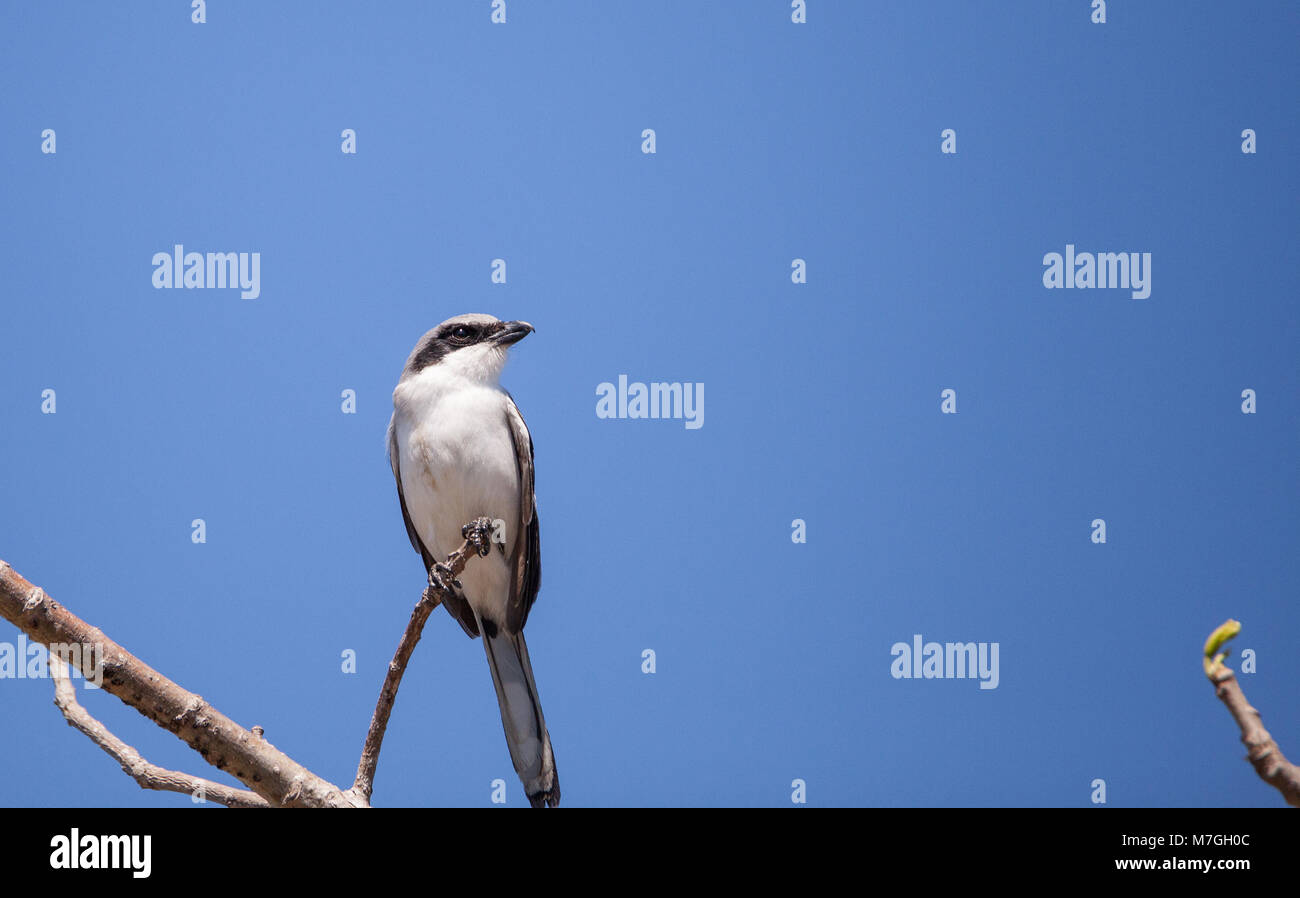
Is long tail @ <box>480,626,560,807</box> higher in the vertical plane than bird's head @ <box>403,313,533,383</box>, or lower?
lower

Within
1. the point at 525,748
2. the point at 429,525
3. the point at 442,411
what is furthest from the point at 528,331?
the point at 525,748

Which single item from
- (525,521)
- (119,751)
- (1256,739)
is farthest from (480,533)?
(1256,739)

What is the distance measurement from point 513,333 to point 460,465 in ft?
2.84

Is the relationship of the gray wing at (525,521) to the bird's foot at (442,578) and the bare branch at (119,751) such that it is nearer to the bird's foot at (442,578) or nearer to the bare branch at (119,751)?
the bird's foot at (442,578)

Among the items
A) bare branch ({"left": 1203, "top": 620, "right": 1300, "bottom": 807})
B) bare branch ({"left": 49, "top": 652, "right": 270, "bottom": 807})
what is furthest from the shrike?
bare branch ({"left": 1203, "top": 620, "right": 1300, "bottom": 807})

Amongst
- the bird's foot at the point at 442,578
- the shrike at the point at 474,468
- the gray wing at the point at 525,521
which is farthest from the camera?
the gray wing at the point at 525,521

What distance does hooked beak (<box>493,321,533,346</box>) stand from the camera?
19.0 feet

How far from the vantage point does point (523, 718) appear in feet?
15.6

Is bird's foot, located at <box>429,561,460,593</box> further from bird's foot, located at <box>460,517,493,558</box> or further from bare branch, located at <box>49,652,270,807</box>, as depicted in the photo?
bare branch, located at <box>49,652,270,807</box>

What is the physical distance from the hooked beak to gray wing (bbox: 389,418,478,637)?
2.69 feet

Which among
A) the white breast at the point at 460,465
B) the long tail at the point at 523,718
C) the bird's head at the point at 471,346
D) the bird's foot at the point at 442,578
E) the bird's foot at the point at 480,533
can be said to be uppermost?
the bird's head at the point at 471,346

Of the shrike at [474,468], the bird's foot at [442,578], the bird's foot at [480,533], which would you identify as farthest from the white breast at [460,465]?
the bird's foot at [442,578]

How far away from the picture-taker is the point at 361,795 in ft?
10.4

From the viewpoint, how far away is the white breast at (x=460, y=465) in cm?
547
